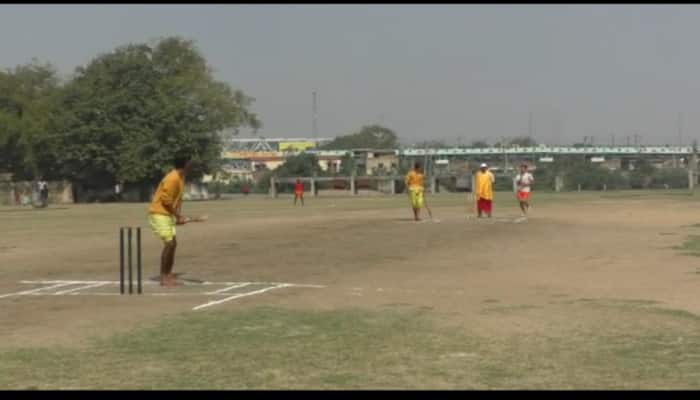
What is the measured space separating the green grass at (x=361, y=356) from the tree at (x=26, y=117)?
64614mm

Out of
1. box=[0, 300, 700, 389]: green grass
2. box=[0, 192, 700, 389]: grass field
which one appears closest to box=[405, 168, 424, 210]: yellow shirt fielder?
box=[0, 192, 700, 389]: grass field

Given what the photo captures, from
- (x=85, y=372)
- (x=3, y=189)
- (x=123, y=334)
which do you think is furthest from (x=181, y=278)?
(x=3, y=189)

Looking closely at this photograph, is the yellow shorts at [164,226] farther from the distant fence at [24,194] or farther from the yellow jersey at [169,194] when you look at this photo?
the distant fence at [24,194]

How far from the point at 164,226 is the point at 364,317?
4578 millimetres

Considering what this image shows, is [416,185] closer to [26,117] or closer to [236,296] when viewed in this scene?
[236,296]

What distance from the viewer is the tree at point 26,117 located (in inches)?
2872

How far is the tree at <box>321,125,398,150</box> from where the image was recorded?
153375 mm

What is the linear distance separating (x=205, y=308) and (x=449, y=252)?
30.7ft

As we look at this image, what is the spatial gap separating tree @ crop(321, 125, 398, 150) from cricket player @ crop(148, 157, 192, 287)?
5313 inches

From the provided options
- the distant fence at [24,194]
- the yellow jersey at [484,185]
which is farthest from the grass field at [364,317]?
the distant fence at [24,194]

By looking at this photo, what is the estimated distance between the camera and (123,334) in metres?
10.4

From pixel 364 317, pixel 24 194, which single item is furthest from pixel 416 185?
pixel 24 194

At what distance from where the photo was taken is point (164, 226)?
49.2ft

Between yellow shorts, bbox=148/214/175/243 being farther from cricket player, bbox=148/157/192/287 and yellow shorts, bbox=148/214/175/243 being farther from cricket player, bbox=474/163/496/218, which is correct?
cricket player, bbox=474/163/496/218
